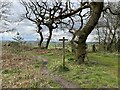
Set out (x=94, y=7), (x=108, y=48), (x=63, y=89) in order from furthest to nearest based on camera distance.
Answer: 1. (x=108, y=48)
2. (x=94, y=7)
3. (x=63, y=89)

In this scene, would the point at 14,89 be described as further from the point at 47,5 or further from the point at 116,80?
the point at 47,5

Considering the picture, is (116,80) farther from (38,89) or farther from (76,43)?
(76,43)

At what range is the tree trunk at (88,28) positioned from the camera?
2002 centimetres

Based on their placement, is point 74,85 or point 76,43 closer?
point 74,85

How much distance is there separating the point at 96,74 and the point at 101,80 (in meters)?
1.56

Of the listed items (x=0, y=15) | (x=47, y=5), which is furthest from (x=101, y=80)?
(x=0, y=15)

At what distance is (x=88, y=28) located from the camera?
66.7ft

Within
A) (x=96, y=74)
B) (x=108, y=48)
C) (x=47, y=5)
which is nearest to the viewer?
(x=96, y=74)

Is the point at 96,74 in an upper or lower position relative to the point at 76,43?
lower

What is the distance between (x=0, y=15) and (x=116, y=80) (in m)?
38.1

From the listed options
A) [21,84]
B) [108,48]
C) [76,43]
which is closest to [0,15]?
[108,48]

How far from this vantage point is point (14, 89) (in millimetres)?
12133

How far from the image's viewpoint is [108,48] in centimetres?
4172

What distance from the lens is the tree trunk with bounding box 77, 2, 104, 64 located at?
2002 cm
